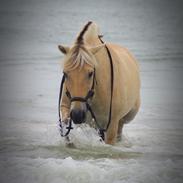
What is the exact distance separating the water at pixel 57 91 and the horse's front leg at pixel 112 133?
0.12ft

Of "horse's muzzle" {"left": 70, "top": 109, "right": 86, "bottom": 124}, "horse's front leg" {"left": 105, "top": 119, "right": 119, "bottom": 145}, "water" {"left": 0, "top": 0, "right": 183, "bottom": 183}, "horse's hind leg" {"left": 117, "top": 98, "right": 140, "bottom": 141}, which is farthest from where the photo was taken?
"horse's hind leg" {"left": 117, "top": 98, "right": 140, "bottom": 141}

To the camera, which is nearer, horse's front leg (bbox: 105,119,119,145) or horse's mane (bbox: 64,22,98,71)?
horse's mane (bbox: 64,22,98,71)

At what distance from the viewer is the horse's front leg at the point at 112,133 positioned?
92.5 inches

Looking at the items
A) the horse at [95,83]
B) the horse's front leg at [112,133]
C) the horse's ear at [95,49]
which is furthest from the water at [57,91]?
the horse's ear at [95,49]

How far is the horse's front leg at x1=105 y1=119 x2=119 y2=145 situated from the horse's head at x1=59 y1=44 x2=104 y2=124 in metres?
0.24

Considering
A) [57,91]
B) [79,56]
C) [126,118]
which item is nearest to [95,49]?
[79,56]

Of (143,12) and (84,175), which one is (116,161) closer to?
(84,175)

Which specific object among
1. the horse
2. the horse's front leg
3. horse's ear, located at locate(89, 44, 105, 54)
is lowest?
the horse's front leg

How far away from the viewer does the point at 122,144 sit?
2.56 metres

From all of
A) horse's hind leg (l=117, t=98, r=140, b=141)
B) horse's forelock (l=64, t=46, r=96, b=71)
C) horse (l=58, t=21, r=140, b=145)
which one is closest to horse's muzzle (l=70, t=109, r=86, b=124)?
horse (l=58, t=21, r=140, b=145)

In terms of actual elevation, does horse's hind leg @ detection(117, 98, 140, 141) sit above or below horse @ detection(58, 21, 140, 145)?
below

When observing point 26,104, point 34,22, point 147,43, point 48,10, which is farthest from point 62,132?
point 147,43

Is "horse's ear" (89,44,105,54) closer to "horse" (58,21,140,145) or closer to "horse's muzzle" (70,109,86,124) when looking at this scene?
"horse" (58,21,140,145)

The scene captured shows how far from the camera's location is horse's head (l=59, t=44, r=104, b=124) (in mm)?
2119
